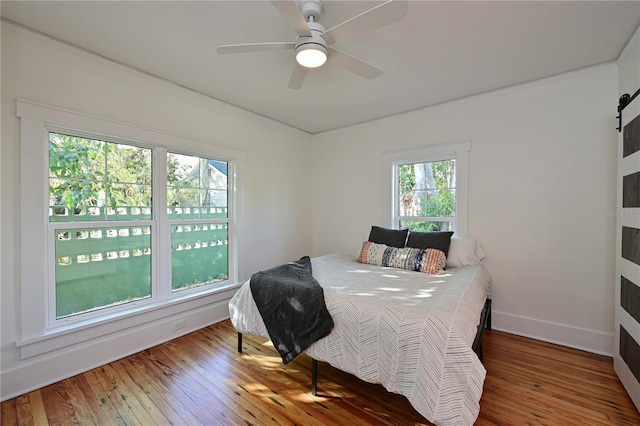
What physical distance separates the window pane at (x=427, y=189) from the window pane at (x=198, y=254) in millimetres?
2415

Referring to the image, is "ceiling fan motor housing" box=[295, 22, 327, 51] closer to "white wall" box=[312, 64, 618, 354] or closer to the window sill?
"white wall" box=[312, 64, 618, 354]

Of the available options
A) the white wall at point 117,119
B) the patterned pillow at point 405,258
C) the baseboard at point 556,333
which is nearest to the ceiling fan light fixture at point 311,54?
the white wall at point 117,119

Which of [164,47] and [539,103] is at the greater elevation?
[164,47]

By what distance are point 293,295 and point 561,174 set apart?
2.79 metres

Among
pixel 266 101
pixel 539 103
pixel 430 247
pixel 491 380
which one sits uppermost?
pixel 266 101

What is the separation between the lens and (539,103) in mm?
2768

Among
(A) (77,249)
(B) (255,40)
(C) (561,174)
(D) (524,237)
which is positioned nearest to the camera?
(B) (255,40)

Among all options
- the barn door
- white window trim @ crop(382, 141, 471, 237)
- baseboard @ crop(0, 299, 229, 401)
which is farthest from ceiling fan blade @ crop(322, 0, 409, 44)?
baseboard @ crop(0, 299, 229, 401)

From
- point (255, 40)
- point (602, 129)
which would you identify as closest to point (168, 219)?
point (255, 40)

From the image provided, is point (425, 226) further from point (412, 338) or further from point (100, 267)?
point (100, 267)

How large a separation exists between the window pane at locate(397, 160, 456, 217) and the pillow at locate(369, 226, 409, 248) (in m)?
0.48

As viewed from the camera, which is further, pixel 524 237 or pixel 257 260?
pixel 257 260

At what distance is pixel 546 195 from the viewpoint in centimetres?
274

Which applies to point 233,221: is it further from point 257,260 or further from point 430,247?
point 430,247
